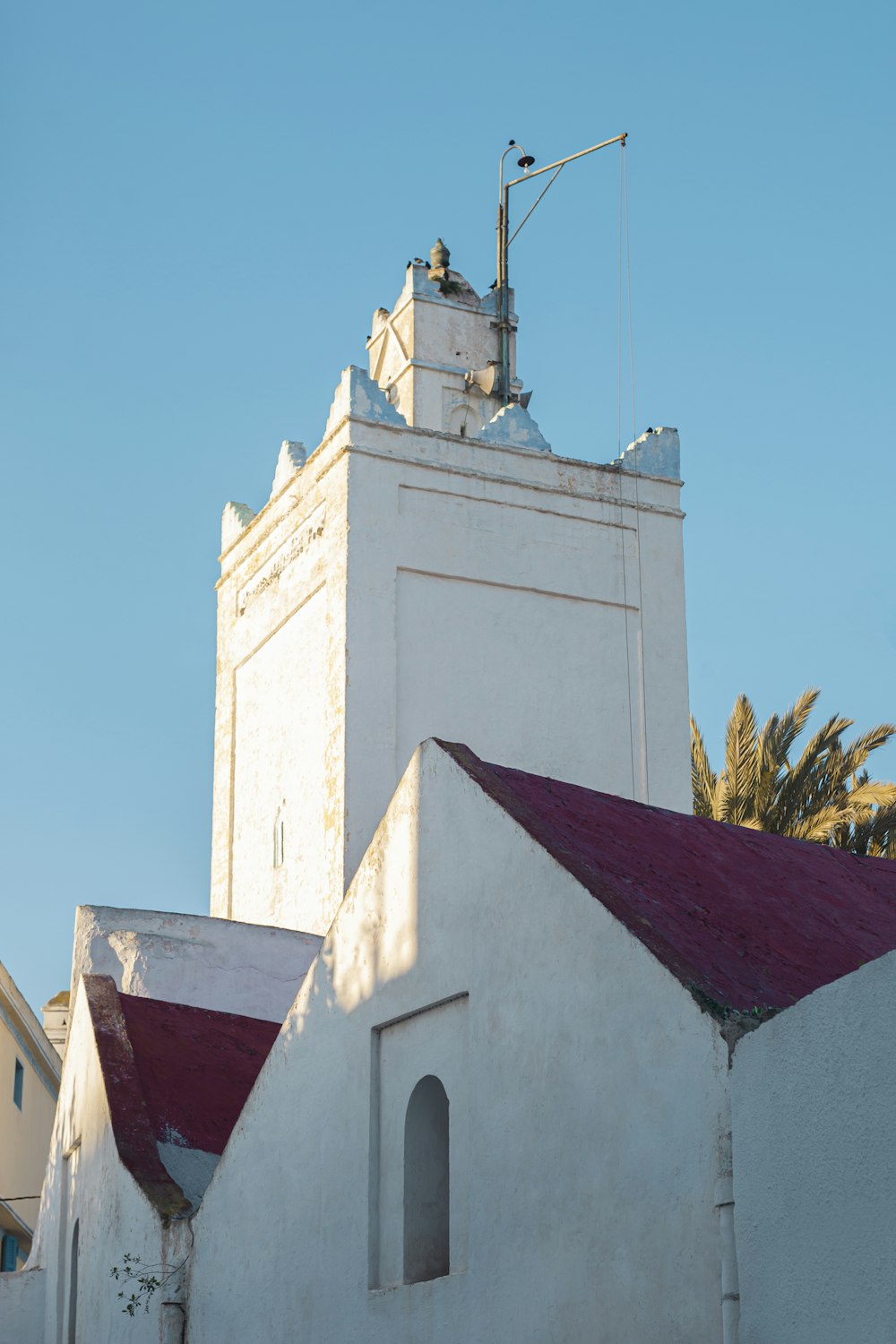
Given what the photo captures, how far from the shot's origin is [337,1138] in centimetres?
1074

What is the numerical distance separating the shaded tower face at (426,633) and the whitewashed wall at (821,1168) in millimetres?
12127

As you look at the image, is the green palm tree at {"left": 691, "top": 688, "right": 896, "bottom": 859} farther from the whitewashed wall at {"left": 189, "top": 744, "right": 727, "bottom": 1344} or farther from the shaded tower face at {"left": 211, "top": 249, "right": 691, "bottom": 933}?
the whitewashed wall at {"left": 189, "top": 744, "right": 727, "bottom": 1344}

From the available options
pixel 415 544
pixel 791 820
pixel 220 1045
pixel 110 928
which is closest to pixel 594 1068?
pixel 220 1045

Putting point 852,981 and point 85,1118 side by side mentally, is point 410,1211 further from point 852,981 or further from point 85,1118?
point 85,1118

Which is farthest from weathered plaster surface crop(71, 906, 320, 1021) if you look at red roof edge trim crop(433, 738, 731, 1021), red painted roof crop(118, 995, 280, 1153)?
red roof edge trim crop(433, 738, 731, 1021)

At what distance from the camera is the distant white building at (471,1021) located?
728 cm

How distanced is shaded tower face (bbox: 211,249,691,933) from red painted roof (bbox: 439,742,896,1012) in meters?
8.37

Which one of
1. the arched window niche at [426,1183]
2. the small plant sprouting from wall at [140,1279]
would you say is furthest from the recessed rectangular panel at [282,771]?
the arched window niche at [426,1183]

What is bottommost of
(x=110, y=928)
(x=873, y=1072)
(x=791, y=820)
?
(x=873, y=1072)

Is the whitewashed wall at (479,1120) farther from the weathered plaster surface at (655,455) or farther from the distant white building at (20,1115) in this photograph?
the distant white building at (20,1115)

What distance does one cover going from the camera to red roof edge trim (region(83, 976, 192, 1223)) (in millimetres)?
12734

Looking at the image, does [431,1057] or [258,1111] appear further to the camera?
[258,1111]

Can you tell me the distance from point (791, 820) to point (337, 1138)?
16.3 meters

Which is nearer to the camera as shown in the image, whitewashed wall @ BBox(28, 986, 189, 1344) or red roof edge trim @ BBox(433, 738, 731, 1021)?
red roof edge trim @ BBox(433, 738, 731, 1021)
